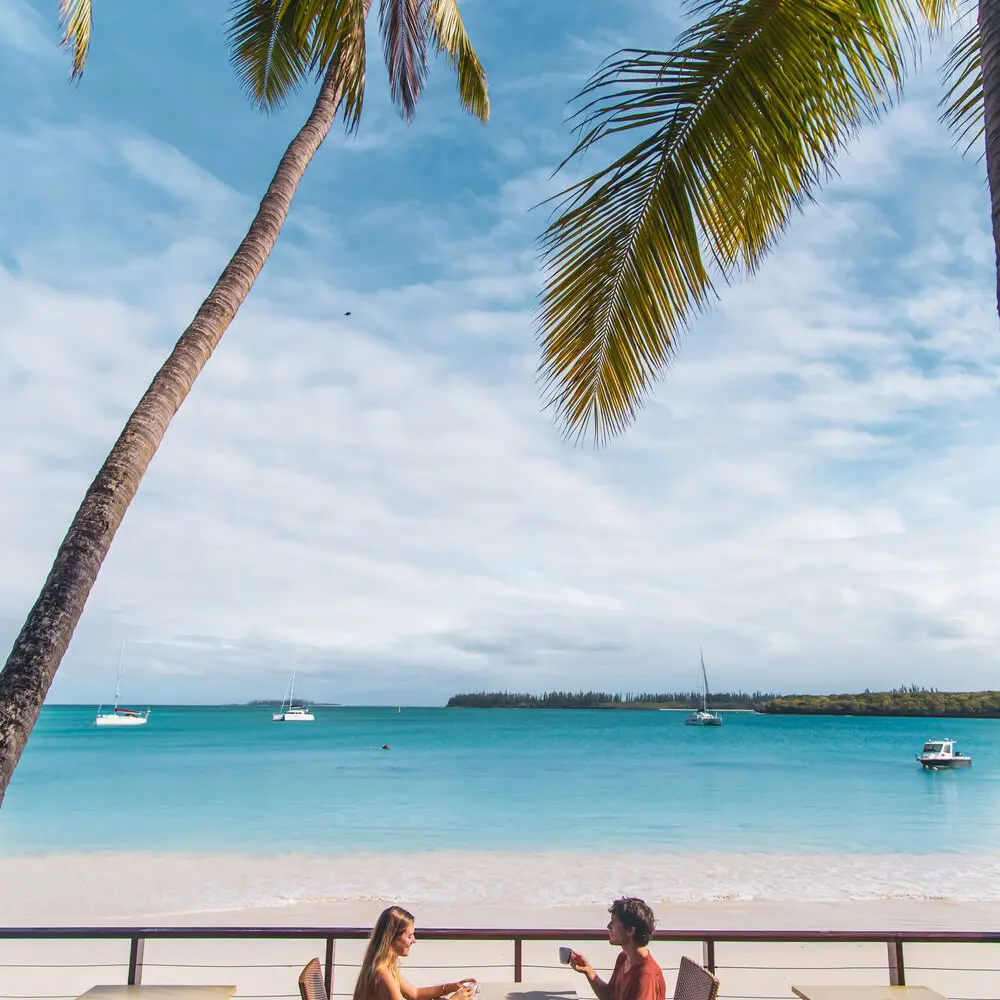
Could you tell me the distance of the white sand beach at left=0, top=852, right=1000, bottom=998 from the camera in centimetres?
823

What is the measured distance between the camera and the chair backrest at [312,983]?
11.9 ft

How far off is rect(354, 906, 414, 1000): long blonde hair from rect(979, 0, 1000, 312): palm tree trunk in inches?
134

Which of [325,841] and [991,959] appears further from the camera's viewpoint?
[325,841]

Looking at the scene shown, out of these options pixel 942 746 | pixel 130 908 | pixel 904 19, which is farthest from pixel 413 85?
pixel 942 746

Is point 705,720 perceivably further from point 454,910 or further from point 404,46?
point 404,46

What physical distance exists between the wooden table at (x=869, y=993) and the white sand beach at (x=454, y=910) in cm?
190

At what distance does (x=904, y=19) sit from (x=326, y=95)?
15.3ft

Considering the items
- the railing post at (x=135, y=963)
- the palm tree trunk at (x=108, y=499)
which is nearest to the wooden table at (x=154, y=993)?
the railing post at (x=135, y=963)

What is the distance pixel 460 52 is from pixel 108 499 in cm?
622

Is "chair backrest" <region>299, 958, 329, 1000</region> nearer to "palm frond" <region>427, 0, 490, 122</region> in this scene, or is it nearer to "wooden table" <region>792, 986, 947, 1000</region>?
"wooden table" <region>792, 986, 947, 1000</region>

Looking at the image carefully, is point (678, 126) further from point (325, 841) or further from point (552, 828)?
point (552, 828)

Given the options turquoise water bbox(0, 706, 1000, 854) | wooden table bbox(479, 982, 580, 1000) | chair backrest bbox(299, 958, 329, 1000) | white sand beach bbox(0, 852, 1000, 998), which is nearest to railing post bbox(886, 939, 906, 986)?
wooden table bbox(479, 982, 580, 1000)

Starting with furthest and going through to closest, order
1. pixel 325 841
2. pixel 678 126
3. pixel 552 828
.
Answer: pixel 552 828 → pixel 325 841 → pixel 678 126

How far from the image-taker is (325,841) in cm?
2089
